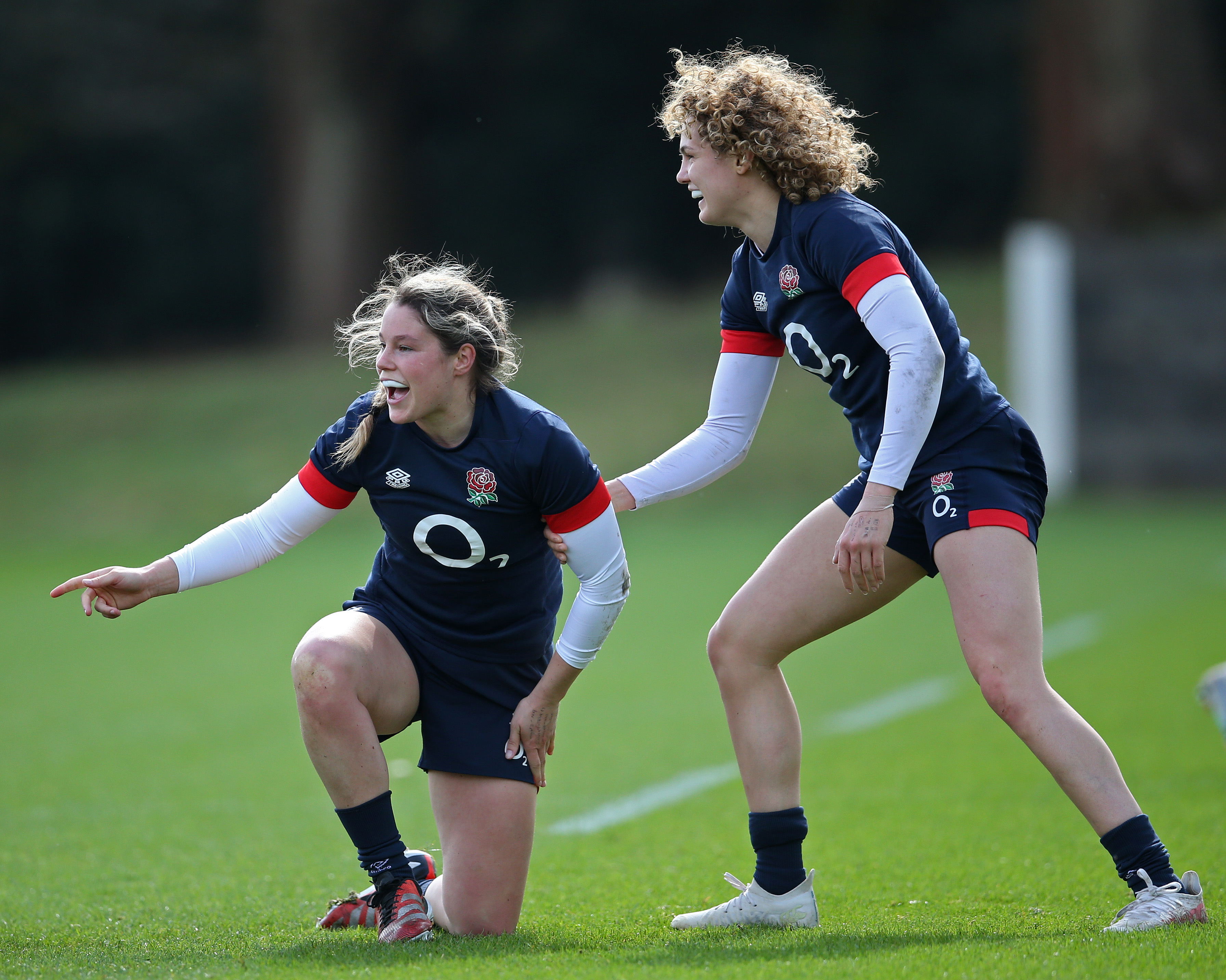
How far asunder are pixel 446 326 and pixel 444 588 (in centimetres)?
70

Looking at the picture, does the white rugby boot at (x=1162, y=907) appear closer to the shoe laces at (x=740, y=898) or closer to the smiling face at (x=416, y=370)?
the shoe laces at (x=740, y=898)

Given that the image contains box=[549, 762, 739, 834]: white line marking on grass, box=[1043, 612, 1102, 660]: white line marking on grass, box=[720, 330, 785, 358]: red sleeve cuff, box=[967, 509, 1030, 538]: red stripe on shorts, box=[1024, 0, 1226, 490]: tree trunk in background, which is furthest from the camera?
box=[1024, 0, 1226, 490]: tree trunk in background

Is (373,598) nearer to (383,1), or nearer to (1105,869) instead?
(1105,869)

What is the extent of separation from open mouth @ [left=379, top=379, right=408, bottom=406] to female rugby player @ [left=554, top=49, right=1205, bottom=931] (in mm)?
528

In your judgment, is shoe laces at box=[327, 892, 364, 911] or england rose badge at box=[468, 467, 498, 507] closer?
england rose badge at box=[468, 467, 498, 507]

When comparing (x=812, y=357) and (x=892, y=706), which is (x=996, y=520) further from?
(x=892, y=706)

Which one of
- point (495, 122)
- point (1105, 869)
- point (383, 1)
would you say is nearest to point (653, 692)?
point (1105, 869)

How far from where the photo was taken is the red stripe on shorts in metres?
3.59

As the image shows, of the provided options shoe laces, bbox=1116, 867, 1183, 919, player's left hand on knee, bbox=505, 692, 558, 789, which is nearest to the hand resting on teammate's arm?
player's left hand on knee, bbox=505, 692, 558, 789

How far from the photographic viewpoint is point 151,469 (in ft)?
64.8

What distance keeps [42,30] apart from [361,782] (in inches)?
1027

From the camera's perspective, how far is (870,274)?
3.53 meters

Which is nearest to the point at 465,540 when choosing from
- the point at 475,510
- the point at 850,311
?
the point at 475,510

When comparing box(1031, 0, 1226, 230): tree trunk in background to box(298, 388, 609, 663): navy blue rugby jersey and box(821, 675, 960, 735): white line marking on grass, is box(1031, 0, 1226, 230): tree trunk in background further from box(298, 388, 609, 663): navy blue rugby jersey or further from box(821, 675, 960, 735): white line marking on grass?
box(298, 388, 609, 663): navy blue rugby jersey
